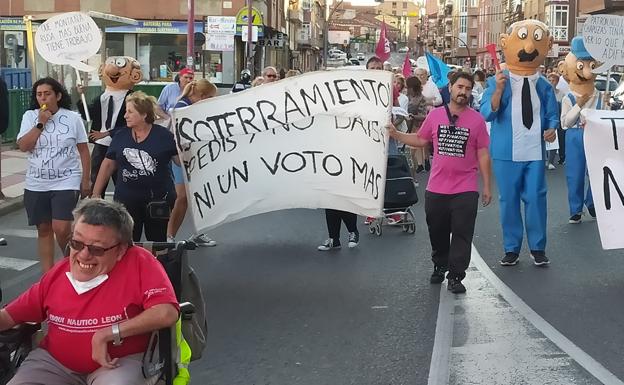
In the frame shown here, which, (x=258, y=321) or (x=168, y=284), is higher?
(x=168, y=284)

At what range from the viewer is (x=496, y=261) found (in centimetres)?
863

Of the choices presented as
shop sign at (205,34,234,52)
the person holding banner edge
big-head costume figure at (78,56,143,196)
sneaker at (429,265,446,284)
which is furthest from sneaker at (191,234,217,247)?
shop sign at (205,34,234,52)

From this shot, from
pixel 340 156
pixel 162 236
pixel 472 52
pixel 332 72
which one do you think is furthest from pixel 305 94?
pixel 472 52

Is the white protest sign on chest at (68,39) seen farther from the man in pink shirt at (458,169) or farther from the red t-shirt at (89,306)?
the red t-shirt at (89,306)

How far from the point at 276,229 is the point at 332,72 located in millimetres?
3167

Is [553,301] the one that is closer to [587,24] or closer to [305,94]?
[305,94]

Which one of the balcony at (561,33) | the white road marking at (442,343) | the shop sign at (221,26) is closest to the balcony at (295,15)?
the balcony at (561,33)

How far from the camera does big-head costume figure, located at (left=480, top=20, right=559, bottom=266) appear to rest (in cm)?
827

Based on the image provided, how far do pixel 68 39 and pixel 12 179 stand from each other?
5.01 metres

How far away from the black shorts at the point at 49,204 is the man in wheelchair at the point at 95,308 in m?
3.30

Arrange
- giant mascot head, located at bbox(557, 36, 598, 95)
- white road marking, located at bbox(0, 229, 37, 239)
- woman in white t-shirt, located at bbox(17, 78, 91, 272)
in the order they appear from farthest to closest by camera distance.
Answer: white road marking, located at bbox(0, 229, 37, 239) < giant mascot head, located at bbox(557, 36, 598, 95) < woman in white t-shirt, located at bbox(17, 78, 91, 272)

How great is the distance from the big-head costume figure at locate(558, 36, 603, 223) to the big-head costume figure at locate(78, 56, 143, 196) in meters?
4.38

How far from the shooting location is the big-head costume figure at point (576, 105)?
385 inches

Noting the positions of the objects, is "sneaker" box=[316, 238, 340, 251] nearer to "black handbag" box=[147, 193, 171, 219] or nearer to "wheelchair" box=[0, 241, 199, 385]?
"black handbag" box=[147, 193, 171, 219]
